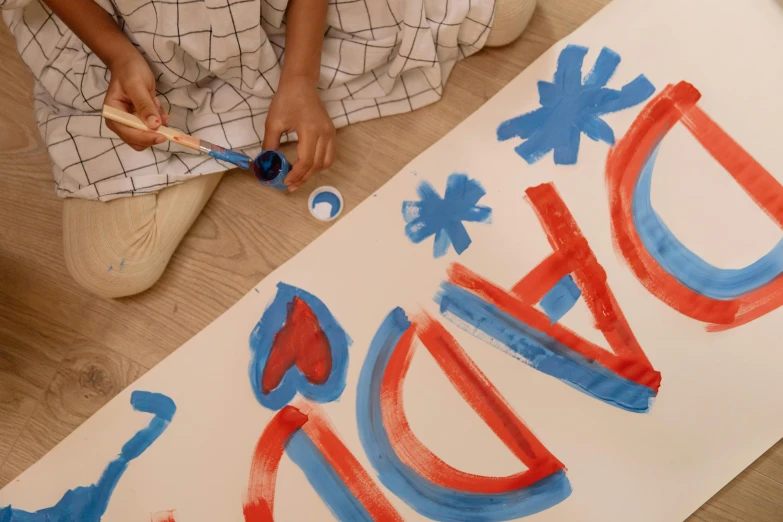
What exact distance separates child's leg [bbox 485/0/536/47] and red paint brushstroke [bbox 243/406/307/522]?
49 centimetres

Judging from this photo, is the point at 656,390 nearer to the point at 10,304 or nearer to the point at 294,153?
the point at 294,153

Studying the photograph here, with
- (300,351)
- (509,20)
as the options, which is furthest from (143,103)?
(509,20)

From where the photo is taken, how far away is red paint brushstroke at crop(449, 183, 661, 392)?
67 cm

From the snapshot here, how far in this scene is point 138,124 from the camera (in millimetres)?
613

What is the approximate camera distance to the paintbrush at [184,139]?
600mm

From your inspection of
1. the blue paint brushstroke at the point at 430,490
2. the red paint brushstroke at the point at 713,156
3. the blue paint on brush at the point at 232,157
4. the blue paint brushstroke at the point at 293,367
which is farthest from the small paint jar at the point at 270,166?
the red paint brushstroke at the point at 713,156

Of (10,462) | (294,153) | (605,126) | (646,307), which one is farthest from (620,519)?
(10,462)

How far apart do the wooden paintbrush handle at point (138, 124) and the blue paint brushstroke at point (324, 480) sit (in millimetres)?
332

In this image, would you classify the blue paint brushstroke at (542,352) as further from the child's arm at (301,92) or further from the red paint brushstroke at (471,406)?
the child's arm at (301,92)

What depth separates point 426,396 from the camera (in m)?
0.67

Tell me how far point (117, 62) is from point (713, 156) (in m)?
0.66

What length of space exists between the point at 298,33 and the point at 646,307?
1.59ft

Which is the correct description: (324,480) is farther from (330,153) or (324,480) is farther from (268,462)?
(330,153)

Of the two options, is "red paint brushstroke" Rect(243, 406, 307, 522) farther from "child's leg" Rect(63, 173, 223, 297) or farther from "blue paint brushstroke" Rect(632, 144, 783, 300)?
"blue paint brushstroke" Rect(632, 144, 783, 300)
